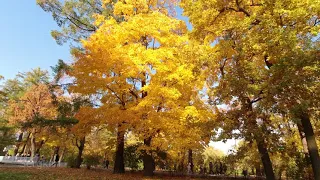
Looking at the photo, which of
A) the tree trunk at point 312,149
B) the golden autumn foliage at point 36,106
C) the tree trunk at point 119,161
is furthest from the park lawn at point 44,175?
the golden autumn foliage at point 36,106

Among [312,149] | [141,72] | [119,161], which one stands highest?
[141,72]

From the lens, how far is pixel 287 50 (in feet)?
31.7

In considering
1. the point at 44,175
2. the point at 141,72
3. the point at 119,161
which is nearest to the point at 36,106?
the point at 119,161

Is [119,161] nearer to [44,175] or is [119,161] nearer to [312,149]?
[44,175]

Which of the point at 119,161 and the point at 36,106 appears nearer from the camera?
the point at 119,161

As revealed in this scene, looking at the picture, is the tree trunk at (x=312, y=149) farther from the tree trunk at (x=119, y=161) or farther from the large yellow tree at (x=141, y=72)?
the tree trunk at (x=119, y=161)

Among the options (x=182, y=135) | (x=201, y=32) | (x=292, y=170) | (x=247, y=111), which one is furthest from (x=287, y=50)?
(x=292, y=170)

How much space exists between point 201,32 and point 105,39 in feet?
18.4

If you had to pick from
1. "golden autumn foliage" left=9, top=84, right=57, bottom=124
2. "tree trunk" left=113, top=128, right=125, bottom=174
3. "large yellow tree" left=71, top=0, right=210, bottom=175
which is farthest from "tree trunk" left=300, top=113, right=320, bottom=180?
"golden autumn foliage" left=9, top=84, right=57, bottom=124

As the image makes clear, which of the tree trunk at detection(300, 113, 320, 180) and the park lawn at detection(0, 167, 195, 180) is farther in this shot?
the park lawn at detection(0, 167, 195, 180)

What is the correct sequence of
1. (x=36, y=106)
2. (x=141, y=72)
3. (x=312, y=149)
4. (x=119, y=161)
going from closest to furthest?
(x=312, y=149) → (x=141, y=72) → (x=119, y=161) → (x=36, y=106)

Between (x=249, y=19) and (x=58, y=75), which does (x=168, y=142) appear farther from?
(x=58, y=75)

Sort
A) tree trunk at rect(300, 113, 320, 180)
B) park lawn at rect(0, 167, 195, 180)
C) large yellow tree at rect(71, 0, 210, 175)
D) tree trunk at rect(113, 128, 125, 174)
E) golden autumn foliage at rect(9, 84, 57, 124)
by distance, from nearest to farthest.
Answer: tree trunk at rect(300, 113, 320, 180), park lawn at rect(0, 167, 195, 180), large yellow tree at rect(71, 0, 210, 175), tree trunk at rect(113, 128, 125, 174), golden autumn foliage at rect(9, 84, 57, 124)

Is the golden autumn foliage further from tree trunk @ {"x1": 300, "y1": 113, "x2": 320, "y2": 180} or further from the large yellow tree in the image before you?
tree trunk @ {"x1": 300, "y1": 113, "x2": 320, "y2": 180}
